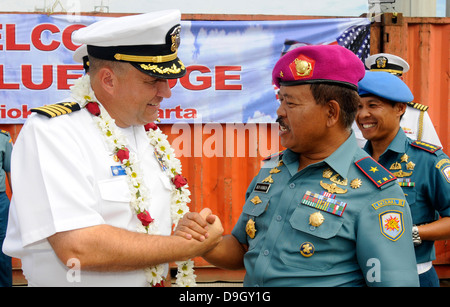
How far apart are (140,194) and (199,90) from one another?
3.48m

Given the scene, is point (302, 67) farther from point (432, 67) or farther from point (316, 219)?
point (432, 67)

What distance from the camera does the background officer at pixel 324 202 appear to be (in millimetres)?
1768

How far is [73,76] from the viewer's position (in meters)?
5.27

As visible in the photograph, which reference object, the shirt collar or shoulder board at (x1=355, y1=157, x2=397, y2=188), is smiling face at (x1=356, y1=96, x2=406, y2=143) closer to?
the shirt collar

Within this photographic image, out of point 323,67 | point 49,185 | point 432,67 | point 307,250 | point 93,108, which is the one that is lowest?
point 307,250

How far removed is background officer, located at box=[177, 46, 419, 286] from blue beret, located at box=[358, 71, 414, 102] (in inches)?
37.7

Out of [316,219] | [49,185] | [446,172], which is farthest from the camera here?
[446,172]

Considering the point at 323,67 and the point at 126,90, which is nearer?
the point at 323,67

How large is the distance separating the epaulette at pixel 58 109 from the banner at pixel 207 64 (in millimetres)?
3267

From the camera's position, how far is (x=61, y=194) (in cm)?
177

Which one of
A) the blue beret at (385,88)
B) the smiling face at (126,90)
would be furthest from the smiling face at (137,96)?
the blue beret at (385,88)

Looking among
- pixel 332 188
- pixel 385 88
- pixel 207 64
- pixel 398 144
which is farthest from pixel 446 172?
pixel 207 64

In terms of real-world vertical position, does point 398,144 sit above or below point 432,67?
below

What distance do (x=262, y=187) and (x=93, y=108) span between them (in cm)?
88
